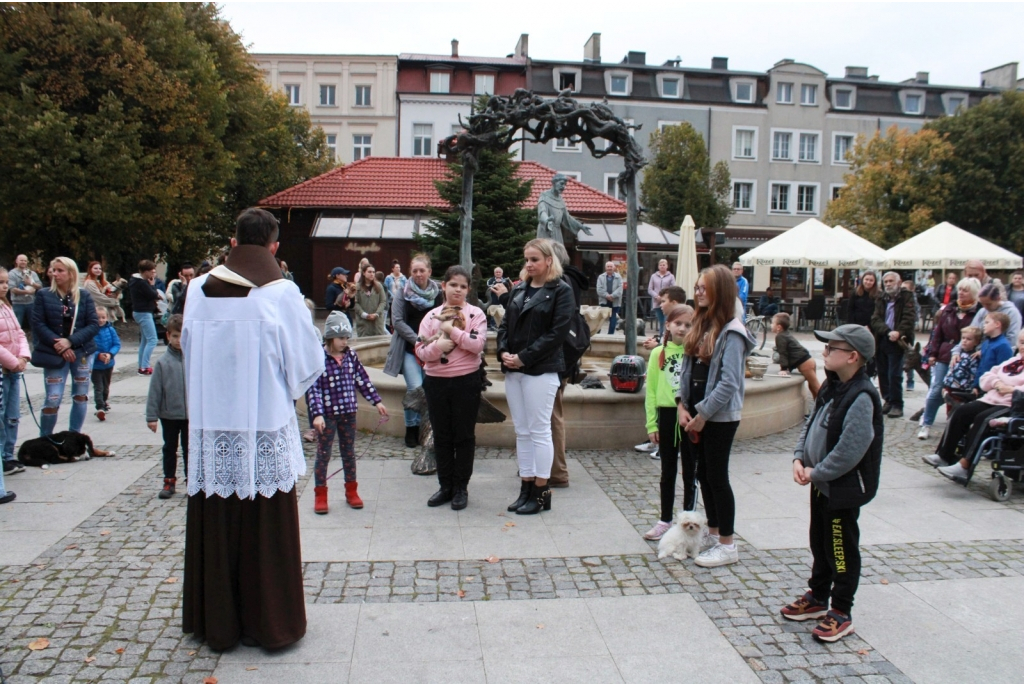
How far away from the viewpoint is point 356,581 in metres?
4.66

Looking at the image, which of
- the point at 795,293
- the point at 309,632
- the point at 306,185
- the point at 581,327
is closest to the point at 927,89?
the point at 795,293

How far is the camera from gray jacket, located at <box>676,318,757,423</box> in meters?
4.66

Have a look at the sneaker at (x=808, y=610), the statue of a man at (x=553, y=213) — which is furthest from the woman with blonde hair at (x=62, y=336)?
the sneaker at (x=808, y=610)

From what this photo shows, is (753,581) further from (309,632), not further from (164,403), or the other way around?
(164,403)

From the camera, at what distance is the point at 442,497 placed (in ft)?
20.1

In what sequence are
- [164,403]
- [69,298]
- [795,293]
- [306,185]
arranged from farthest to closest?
[795,293]
[306,185]
[69,298]
[164,403]

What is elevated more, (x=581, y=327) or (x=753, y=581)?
(x=581, y=327)

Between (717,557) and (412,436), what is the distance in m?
3.78

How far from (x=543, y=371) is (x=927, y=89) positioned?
51125 millimetres

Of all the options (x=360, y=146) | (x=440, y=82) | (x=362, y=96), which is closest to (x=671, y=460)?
(x=440, y=82)

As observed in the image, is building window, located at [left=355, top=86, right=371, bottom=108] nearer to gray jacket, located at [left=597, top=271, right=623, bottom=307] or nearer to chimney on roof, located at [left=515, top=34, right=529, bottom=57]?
chimney on roof, located at [left=515, top=34, right=529, bottom=57]

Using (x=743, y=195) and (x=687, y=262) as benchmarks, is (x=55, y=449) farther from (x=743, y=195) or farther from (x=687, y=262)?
(x=743, y=195)

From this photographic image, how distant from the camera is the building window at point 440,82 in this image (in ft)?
150

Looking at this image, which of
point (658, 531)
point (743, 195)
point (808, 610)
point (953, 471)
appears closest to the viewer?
point (808, 610)
